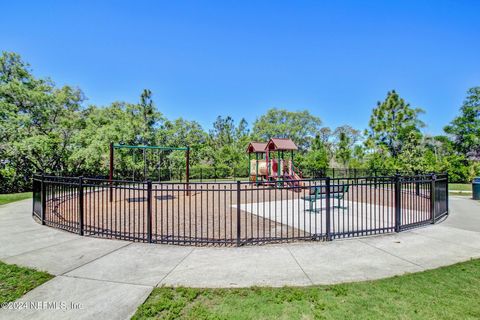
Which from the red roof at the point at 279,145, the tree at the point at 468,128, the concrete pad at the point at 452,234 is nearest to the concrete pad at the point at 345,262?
the concrete pad at the point at 452,234

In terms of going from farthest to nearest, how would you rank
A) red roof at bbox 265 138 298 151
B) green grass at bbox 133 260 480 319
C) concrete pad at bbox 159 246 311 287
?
red roof at bbox 265 138 298 151 < concrete pad at bbox 159 246 311 287 < green grass at bbox 133 260 480 319

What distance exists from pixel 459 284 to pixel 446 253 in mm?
1577

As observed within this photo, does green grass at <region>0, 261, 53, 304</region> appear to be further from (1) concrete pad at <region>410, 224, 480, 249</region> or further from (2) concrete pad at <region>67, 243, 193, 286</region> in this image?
(1) concrete pad at <region>410, 224, 480, 249</region>

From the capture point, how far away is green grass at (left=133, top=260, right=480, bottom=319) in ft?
9.29

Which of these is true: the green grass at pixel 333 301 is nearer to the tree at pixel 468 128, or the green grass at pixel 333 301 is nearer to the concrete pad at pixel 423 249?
the concrete pad at pixel 423 249

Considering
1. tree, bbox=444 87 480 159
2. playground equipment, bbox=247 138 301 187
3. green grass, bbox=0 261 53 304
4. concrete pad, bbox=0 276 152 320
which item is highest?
tree, bbox=444 87 480 159

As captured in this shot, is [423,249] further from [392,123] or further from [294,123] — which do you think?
[294,123]

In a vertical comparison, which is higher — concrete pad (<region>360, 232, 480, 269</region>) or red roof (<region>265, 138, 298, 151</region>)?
red roof (<region>265, 138, 298, 151</region>)

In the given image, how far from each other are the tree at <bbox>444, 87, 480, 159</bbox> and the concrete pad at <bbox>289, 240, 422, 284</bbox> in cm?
3770

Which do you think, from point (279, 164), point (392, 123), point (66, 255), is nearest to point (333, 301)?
point (66, 255)

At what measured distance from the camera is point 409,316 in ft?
9.16

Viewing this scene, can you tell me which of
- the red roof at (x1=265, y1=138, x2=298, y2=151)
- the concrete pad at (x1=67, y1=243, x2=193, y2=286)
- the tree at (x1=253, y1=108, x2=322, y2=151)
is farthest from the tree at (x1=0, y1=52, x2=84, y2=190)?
the tree at (x1=253, y1=108, x2=322, y2=151)

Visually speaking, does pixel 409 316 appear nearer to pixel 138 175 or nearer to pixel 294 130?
pixel 138 175

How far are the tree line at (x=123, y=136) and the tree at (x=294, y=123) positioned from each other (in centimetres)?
984
